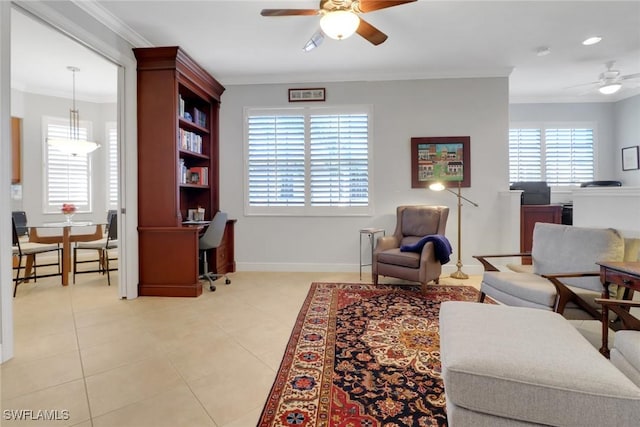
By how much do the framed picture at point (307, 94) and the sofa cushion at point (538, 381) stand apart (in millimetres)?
3927

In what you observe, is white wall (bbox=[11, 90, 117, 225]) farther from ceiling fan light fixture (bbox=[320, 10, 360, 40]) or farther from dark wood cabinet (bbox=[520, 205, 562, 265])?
dark wood cabinet (bbox=[520, 205, 562, 265])

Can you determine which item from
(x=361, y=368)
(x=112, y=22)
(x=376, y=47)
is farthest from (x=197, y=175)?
(x=361, y=368)

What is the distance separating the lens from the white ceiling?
2.93m

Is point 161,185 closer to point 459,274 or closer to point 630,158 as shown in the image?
point 459,274

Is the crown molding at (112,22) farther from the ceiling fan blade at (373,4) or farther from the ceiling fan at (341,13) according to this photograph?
the ceiling fan blade at (373,4)

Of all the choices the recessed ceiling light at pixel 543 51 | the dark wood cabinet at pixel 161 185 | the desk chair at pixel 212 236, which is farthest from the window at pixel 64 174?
the recessed ceiling light at pixel 543 51

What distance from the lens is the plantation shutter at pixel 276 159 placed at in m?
4.60

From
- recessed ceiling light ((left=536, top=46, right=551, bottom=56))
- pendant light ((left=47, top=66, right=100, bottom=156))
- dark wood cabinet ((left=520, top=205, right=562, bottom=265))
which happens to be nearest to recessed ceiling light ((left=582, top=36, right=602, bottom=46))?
recessed ceiling light ((left=536, top=46, right=551, bottom=56))

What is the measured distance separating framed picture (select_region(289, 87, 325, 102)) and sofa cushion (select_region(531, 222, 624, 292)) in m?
3.20

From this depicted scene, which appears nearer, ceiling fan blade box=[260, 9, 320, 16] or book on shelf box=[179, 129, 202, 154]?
ceiling fan blade box=[260, 9, 320, 16]

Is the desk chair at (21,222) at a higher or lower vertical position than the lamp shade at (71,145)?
lower

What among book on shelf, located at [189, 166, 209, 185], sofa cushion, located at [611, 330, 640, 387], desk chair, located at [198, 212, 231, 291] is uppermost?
book on shelf, located at [189, 166, 209, 185]

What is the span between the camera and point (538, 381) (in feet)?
3.55

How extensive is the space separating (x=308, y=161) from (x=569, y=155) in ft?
15.2
